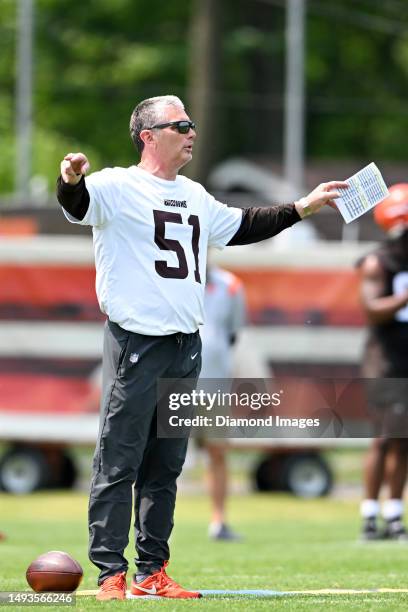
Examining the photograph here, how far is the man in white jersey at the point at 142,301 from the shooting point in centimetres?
705

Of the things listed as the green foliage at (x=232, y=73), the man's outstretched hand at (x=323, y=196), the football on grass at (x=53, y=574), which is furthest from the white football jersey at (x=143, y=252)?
the green foliage at (x=232, y=73)

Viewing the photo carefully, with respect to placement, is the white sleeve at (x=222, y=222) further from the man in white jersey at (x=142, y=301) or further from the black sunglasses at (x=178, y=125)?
the black sunglasses at (x=178, y=125)

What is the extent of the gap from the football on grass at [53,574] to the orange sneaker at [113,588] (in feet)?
0.40

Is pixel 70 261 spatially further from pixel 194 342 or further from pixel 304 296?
pixel 194 342

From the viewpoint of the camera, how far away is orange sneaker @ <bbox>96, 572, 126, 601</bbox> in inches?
272

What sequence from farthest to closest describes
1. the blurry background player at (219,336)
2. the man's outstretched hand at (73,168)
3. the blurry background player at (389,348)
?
1. the blurry background player at (219,336)
2. the blurry background player at (389,348)
3. the man's outstretched hand at (73,168)

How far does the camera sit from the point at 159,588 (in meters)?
7.21

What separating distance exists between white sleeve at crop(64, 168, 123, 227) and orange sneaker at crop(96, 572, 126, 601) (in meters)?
1.60

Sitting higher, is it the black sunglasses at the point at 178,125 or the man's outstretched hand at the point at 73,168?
the black sunglasses at the point at 178,125

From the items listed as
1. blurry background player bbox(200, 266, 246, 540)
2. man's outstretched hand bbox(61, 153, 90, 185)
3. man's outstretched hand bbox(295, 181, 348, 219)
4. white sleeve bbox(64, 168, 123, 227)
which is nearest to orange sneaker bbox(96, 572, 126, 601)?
white sleeve bbox(64, 168, 123, 227)

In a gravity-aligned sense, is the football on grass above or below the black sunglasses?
below

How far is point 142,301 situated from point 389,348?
4.88m

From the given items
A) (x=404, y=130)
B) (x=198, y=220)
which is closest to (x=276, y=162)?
(x=404, y=130)

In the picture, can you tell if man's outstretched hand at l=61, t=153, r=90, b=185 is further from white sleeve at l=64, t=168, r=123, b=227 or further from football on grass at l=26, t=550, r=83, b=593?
football on grass at l=26, t=550, r=83, b=593
